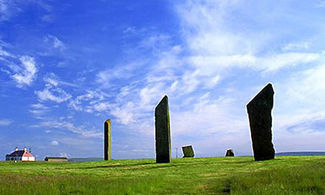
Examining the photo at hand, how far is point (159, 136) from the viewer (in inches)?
945

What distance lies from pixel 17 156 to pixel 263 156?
75783 mm

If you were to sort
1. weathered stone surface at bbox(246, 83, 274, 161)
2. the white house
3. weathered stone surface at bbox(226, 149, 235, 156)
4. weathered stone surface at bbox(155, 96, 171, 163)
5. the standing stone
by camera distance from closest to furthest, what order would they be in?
weathered stone surface at bbox(246, 83, 274, 161) → weathered stone surface at bbox(155, 96, 171, 163) → the standing stone → weathered stone surface at bbox(226, 149, 235, 156) → the white house

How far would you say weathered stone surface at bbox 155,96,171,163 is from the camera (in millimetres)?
23844

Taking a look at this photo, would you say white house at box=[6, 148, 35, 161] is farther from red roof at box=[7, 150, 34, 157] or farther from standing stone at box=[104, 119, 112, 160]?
standing stone at box=[104, 119, 112, 160]

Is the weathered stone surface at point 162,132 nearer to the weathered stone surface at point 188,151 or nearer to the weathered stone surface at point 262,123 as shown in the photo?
the weathered stone surface at point 262,123

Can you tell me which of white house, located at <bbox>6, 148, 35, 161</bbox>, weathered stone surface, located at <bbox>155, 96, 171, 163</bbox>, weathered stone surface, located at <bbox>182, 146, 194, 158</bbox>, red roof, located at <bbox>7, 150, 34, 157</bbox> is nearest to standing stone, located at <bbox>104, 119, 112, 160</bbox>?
weathered stone surface, located at <bbox>182, 146, 194, 158</bbox>

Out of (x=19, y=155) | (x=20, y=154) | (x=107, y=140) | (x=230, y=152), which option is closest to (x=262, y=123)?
(x=230, y=152)

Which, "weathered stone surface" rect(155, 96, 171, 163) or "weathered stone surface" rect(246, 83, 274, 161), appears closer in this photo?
"weathered stone surface" rect(246, 83, 274, 161)

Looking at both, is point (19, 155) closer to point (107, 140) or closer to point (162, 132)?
point (107, 140)

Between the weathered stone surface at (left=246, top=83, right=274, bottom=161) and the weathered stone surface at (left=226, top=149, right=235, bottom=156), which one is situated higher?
the weathered stone surface at (left=246, top=83, right=274, bottom=161)

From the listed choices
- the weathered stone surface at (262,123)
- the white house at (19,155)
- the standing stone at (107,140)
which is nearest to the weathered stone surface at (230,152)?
the standing stone at (107,140)

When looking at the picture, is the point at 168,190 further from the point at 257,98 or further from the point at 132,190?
the point at 257,98

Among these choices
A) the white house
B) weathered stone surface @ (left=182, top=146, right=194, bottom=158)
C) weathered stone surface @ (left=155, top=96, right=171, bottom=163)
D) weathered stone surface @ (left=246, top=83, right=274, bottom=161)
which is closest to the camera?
weathered stone surface @ (left=246, top=83, right=274, bottom=161)

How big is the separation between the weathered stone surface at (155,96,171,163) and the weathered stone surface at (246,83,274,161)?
21.7ft
